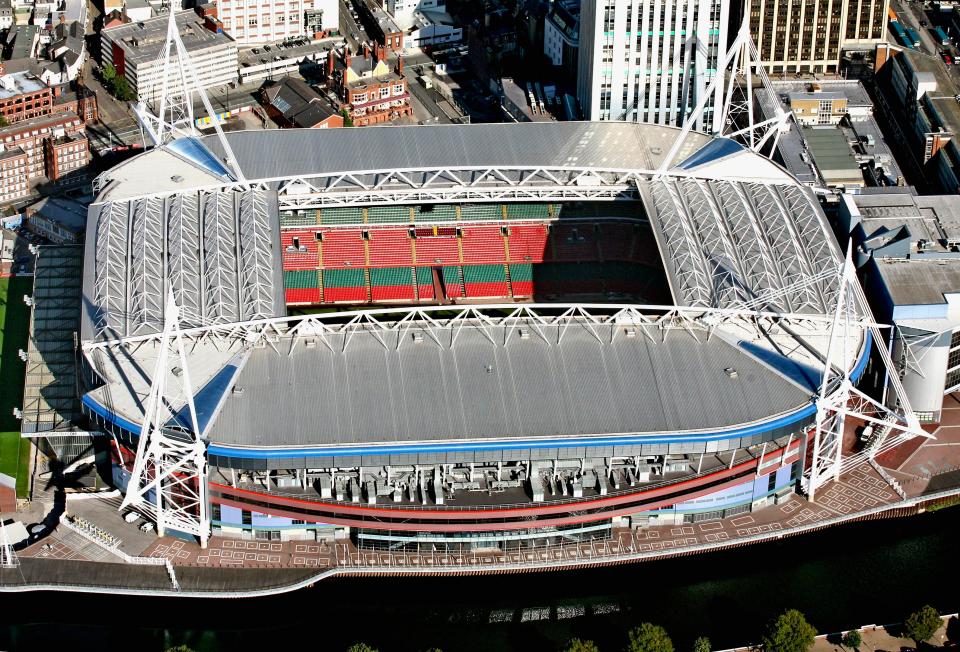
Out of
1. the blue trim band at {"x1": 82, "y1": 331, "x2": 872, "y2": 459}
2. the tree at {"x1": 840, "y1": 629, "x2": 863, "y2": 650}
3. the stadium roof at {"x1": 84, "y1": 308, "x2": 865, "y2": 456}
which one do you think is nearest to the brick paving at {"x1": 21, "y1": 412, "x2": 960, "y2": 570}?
the blue trim band at {"x1": 82, "y1": 331, "x2": 872, "y2": 459}

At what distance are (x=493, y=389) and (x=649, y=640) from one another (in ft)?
105

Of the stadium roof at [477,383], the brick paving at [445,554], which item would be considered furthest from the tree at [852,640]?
the stadium roof at [477,383]

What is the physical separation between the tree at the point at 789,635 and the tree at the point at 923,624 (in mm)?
9881

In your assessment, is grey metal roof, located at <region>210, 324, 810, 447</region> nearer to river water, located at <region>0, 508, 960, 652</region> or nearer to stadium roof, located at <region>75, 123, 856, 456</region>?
stadium roof, located at <region>75, 123, 856, 456</region>

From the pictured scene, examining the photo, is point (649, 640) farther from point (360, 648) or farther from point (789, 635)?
point (360, 648)

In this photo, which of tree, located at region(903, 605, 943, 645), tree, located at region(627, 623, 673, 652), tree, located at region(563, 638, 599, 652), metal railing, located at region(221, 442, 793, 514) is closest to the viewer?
tree, located at region(563, 638, 599, 652)

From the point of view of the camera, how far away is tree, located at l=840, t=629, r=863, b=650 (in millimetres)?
177375

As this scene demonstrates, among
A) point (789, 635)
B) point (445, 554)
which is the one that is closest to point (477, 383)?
point (445, 554)

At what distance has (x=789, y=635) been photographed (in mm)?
175125

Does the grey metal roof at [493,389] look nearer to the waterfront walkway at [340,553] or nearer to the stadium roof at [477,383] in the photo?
the stadium roof at [477,383]

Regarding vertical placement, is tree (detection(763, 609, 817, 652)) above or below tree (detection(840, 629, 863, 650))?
above

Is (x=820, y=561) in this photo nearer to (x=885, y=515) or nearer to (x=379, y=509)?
(x=885, y=515)

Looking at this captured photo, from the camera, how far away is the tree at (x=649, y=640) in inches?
6875

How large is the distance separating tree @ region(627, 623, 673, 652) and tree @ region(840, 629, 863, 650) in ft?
58.9
